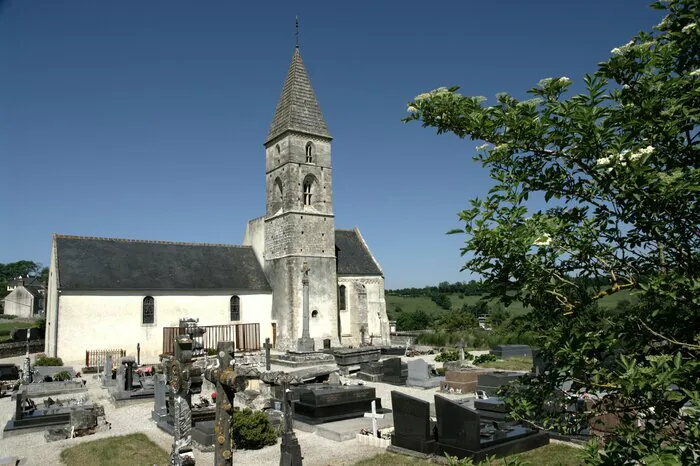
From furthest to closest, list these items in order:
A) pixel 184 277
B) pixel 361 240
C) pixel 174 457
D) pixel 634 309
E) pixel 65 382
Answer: pixel 361 240 < pixel 184 277 < pixel 65 382 < pixel 174 457 < pixel 634 309

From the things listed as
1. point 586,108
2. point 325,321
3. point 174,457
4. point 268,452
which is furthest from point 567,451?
point 325,321

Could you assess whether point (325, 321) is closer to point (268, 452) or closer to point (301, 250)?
point (301, 250)

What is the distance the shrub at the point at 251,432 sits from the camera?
38.4 ft

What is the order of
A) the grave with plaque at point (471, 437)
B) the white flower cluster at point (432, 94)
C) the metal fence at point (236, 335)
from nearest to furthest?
the white flower cluster at point (432, 94)
the grave with plaque at point (471, 437)
the metal fence at point (236, 335)

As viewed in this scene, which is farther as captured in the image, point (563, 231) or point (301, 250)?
point (301, 250)

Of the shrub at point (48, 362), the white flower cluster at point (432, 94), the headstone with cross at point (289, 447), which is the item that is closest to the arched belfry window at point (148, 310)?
the shrub at point (48, 362)

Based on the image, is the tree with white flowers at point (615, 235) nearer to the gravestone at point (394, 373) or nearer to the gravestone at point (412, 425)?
the gravestone at point (412, 425)

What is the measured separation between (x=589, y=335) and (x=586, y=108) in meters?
1.37

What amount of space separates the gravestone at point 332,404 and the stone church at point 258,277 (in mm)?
14497

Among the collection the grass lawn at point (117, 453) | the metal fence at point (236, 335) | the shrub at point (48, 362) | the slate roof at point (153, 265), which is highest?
the slate roof at point (153, 265)

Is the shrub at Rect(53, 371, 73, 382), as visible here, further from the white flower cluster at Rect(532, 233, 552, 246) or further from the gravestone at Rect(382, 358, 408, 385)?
the white flower cluster at Rect(532, 233, 552, 246)

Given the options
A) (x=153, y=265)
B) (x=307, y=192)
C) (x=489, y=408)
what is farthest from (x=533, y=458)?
(x=153, y=265)

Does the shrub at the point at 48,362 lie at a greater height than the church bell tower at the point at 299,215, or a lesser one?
lesser

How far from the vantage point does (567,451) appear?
34.2 feet
